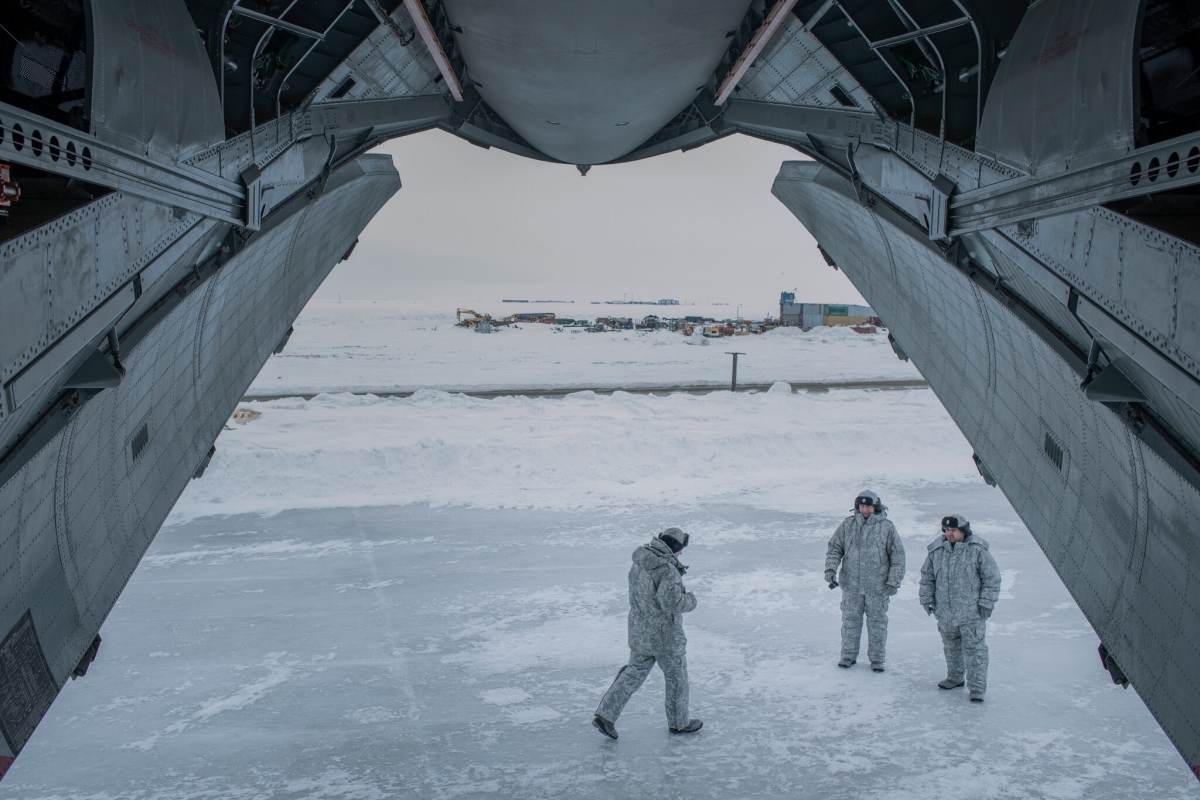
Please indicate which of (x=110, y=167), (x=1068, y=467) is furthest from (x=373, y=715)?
(x=1068, y=467)

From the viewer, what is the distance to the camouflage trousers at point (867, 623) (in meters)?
7.38

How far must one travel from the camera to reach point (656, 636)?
6.07 m

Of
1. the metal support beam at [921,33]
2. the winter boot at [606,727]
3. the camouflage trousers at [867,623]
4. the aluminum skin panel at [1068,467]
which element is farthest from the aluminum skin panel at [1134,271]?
the winter boot at [606,727]

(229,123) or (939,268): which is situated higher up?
(229,123)

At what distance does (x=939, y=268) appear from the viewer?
7.60 metres

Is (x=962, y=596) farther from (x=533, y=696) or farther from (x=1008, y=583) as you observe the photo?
(x=1008, y=583)

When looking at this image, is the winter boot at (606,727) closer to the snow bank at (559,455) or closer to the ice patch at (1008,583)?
the ice patch at (1008,583)

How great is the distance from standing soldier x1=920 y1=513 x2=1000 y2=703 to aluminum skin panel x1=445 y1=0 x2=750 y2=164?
15.4ft

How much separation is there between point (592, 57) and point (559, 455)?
39.0 ft

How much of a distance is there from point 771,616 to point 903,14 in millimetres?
6240

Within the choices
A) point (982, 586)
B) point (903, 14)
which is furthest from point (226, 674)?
point (903, 14)

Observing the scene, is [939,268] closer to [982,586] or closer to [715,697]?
[982,586]

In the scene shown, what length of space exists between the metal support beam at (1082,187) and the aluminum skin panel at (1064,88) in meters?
0.14

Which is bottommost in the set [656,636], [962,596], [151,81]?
[656,636]
